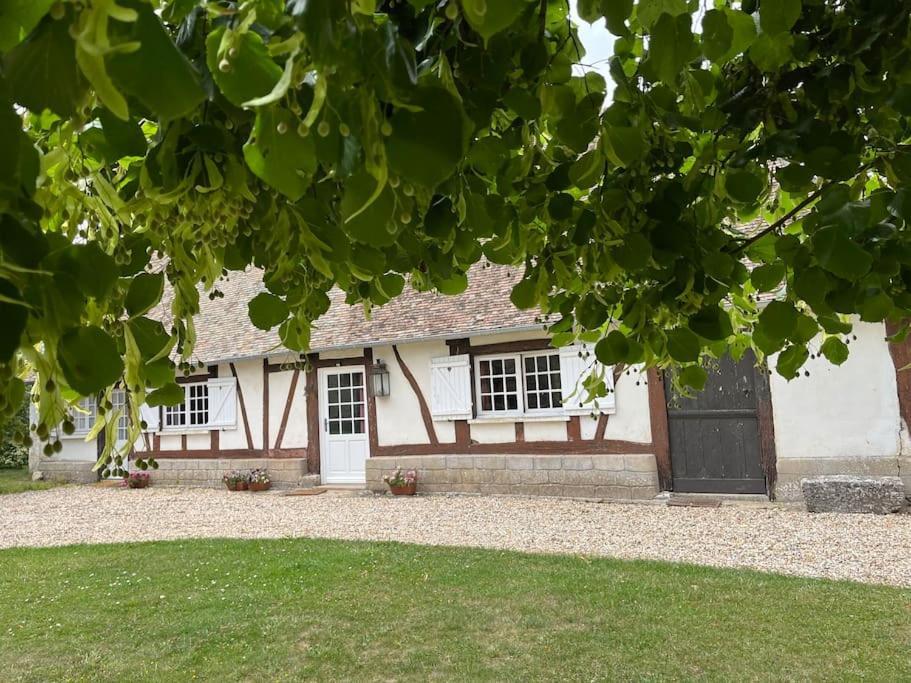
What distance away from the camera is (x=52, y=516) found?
388 inches

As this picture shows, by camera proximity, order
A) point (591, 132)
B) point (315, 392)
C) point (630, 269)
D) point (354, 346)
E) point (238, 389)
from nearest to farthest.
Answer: point (591, 132) < point (630, 269) < point (354, 346) < point (315, 392) < point (238, 389)

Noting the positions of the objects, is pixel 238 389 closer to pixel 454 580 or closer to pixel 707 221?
pixel 454 580

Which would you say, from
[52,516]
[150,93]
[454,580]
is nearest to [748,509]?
[454,580]

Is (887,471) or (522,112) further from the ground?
(522,112)

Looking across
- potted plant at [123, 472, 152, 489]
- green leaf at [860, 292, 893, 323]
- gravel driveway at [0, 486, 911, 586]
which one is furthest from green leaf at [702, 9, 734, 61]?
potted plant at [123, 472, 152, 489]

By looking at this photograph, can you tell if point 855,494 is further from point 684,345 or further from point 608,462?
point 684,345

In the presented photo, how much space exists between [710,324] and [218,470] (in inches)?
465

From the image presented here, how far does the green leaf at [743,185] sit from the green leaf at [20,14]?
4.89 feet

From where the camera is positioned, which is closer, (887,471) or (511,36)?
(511,36)

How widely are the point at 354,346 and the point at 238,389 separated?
294 centimetres

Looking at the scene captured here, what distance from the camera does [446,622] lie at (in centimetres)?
432

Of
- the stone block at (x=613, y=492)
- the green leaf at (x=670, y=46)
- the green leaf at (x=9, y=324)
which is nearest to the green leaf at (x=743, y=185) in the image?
the green leaf at (x=670, y=46)

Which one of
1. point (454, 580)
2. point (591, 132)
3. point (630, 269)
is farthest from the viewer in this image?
point (454, 580)

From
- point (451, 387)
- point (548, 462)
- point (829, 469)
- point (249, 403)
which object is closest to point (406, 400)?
point (451, 387)
